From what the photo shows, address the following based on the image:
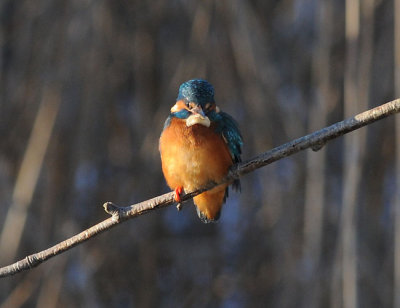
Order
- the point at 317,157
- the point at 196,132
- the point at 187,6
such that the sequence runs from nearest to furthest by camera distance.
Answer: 1. the point at 196,132
2. the point at 317,157
3. the point at 187,6

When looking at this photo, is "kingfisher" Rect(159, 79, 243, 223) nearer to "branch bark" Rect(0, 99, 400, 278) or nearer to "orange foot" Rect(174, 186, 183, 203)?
"orange foot" Rect(174, 186, 183, 203)

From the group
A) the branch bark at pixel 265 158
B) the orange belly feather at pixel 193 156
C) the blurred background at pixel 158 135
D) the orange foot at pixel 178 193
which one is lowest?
the branch bark at pixel 265 158

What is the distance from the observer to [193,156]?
1.85 meters

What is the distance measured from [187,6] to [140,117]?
55 centimetres

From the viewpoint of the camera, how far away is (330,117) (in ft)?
10.0

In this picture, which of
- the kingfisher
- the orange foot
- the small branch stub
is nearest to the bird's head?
the kingfisher

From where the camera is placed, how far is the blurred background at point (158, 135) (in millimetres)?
2705

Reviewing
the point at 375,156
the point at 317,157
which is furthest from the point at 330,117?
the point at 317,157

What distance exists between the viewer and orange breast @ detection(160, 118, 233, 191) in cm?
180

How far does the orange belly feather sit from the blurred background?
74 cm

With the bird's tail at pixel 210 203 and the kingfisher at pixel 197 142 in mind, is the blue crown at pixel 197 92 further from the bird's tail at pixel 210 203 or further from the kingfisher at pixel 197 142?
the bird's tail at pixel 210 203

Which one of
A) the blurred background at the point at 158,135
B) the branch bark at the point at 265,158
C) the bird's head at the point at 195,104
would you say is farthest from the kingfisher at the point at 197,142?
the blurred background at the point at 158,135

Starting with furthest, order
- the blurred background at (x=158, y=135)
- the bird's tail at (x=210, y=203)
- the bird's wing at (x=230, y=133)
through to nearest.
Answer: the blurred background at (x=158, y=135), the bird's tail at (x=210, y=203), the bird's wing at (x=230, y=133)

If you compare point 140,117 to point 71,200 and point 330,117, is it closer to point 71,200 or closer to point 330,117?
point 71,200
